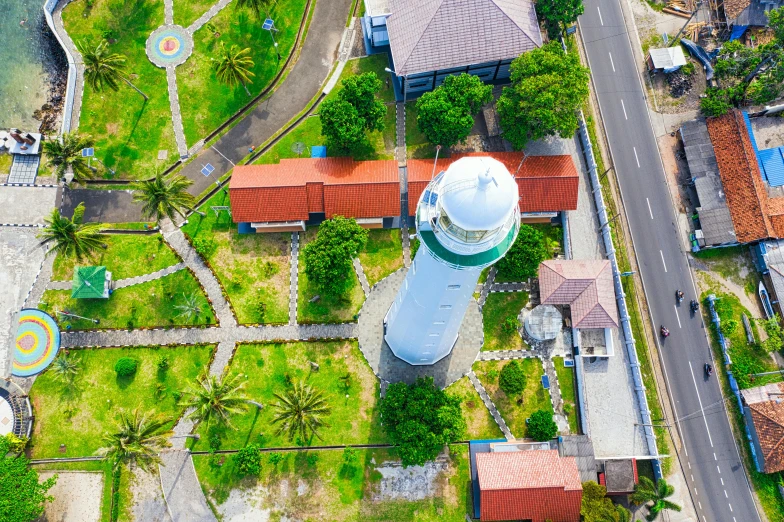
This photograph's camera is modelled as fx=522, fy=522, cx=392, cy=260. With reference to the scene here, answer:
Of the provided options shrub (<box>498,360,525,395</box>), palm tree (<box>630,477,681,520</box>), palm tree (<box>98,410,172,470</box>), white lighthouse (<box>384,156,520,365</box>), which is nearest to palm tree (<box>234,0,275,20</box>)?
white lighthouse (<box>384,156,520,365</box>)

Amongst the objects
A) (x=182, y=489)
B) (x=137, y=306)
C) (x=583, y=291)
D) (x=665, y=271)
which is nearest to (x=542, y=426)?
(x=583, y=291)

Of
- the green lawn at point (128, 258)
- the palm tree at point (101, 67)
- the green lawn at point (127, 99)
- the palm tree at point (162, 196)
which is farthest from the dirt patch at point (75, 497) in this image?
the palm tree at point (101, 67)

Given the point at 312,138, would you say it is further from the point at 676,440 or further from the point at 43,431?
the point at 676,440

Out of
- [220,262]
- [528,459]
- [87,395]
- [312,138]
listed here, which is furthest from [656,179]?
[87,395]

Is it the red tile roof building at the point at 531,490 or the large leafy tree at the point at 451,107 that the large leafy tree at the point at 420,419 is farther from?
the large leafy tree at the point at 451,107

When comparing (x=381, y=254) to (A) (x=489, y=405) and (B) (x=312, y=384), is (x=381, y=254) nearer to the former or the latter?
(B) (x=312, y=384)
